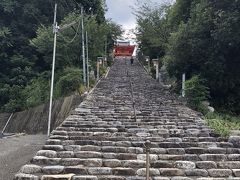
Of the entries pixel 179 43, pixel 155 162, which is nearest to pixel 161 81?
pixel 179 43

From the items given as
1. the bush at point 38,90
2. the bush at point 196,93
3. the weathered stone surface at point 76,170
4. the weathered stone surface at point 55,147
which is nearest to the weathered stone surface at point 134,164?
the weathered stone surface at point 76,170

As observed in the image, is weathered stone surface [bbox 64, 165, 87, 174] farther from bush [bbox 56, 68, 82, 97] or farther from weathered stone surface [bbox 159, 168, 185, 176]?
bush [bbox 56, 68, 82, 97]

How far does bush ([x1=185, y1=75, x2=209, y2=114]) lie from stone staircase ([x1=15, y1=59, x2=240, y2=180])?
5.11 ft

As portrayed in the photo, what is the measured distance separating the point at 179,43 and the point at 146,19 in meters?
16.8

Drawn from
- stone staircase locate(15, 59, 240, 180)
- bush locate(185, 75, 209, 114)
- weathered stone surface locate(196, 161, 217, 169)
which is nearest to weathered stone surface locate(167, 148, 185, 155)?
stone staircase locate(15, 59, 240, 180)

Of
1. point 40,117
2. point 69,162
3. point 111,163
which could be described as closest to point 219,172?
point 111,163

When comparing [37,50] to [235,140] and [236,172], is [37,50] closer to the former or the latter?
[235,140]

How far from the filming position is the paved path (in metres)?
9.52

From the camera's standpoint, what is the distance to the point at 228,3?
16.4m

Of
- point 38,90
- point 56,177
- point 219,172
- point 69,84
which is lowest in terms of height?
point 219,172

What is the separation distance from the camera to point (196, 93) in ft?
53.6

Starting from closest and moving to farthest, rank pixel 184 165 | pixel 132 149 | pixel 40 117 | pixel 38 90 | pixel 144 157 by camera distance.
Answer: pixel 184 165 → pixel 144 157 → pixel 132 149 → pixel 40 117 → pixel 38 90

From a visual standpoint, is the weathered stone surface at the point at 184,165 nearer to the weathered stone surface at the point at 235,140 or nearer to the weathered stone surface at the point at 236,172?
the weathered stone surface at the point at 236,172

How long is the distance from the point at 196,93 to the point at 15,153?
8.30m
